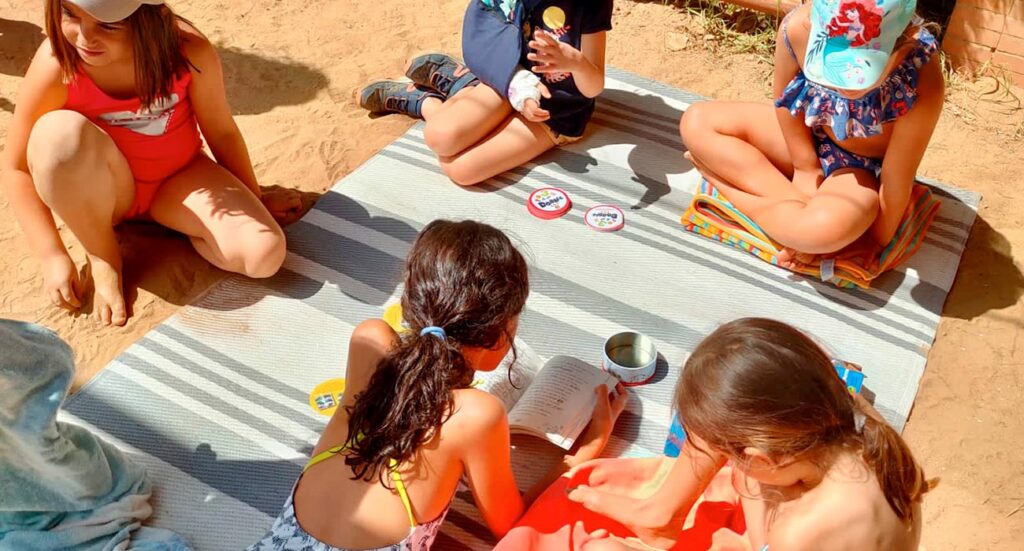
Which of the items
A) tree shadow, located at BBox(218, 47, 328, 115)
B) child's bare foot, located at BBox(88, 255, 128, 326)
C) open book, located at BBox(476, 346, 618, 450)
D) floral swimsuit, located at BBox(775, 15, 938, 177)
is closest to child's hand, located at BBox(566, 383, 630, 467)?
open book, located at BBox(476, 346, 618, 450)

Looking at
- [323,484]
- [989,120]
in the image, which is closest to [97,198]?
[323,484]

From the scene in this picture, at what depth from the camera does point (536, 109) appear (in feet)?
10.3

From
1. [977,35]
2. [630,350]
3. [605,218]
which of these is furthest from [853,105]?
[977,35]

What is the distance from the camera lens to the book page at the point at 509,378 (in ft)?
8.00

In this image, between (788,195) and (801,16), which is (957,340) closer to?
(788,195)

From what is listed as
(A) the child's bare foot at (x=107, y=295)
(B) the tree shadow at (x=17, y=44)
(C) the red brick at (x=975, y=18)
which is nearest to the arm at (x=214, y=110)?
(A) the child's bare foot at (x=107, y=295)

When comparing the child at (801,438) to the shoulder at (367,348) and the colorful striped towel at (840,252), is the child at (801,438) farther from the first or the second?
the colorful striped towel at (840,252)

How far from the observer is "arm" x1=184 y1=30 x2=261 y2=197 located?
8.93 ft

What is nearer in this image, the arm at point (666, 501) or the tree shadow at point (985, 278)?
the arm at point (666, 501)

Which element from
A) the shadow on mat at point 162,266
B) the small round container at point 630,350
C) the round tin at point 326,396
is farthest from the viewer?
the shadow on mat at point 162,266

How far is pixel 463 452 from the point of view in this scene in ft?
6.08

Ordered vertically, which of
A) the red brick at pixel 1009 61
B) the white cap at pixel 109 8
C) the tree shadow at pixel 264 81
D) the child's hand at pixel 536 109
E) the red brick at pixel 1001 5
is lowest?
the tree shadow at pixel 264 81

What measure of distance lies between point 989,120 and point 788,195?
4.82 ft

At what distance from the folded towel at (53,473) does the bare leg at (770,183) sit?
83.2 inches
